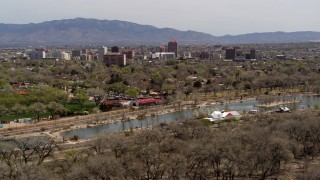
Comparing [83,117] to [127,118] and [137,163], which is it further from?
[137,163]

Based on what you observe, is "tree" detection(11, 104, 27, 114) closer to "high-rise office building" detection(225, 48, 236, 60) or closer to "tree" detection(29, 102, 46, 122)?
"tree" detection(29, 102, 46, 122)

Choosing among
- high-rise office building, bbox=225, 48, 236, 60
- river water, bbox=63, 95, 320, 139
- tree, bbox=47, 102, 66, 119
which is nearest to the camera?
river water, bbox=63, 95, 320, 139

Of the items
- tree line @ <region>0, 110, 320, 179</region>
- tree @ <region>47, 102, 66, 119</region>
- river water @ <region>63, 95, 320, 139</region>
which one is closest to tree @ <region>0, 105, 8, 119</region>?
tree @ <region>47, 102, 66, 119</region>

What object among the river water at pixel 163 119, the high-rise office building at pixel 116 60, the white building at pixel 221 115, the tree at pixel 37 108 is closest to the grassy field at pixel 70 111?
the tree at pixel 37 108

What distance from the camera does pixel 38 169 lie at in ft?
44.2

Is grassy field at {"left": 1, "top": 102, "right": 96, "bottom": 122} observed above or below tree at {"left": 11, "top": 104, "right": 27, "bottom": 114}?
below

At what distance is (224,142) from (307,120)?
20.3 feet

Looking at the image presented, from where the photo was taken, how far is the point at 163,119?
3141 centimetres

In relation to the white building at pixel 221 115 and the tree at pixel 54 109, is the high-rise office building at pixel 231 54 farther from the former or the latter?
the tree at pixel 54 109

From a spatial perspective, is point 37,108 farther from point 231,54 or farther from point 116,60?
point 231,54

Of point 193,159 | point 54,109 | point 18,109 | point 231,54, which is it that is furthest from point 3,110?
point 231,54

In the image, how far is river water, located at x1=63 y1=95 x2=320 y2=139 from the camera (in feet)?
88.9

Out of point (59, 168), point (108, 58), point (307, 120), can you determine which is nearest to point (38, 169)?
point (59, 168)

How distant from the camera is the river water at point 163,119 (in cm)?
2711
